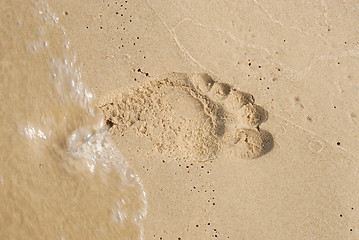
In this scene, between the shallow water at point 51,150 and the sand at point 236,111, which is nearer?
the sand at point 236,111

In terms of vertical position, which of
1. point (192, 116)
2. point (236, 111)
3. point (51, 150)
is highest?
point (236, 111)

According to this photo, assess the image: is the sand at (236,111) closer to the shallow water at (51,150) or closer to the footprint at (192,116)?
the footprint at (192,116)

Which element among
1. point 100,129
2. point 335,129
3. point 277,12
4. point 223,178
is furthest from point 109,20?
point 335,129

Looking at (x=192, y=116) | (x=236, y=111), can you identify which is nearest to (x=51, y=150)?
(x=192, y=116)

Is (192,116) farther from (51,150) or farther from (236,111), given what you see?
(51,150)

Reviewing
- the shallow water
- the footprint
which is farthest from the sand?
the shallow water

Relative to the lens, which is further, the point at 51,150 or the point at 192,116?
the point at 51,150

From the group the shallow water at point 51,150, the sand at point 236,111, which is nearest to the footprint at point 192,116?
the sand at point 236,111
